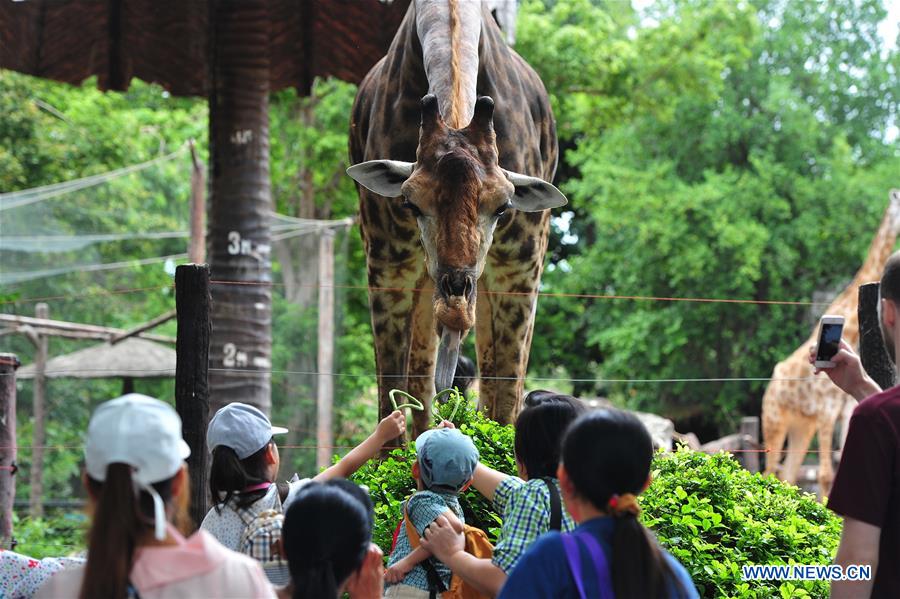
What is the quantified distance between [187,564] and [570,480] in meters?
1.02

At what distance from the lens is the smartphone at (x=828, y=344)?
4.14 meters

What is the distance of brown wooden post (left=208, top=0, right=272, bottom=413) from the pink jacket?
7.24 meters

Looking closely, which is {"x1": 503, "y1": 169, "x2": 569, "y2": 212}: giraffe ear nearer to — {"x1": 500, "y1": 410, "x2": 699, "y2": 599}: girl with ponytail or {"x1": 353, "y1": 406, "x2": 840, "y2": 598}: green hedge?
{"x1": 353, "y1": 406, "x2": 840, "y2": 598}: green hedge

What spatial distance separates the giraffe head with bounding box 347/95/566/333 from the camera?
604 cm

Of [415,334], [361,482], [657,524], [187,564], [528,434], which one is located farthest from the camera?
[415,334]

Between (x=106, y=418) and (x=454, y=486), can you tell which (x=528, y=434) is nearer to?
(x=454, y=486)

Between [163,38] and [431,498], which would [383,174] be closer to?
[431,498]

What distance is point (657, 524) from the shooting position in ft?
16.9

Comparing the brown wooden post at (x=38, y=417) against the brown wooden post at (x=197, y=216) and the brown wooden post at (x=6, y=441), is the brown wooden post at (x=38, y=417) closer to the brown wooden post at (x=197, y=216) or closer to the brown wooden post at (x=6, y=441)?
the brown wooden post at (x=197, y=216)

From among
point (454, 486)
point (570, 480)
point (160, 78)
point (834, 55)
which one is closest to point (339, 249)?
point (160, 78)

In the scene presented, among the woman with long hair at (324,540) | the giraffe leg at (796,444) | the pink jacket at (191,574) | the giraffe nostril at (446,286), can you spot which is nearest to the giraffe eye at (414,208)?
the giraffe nostril at (446,286)

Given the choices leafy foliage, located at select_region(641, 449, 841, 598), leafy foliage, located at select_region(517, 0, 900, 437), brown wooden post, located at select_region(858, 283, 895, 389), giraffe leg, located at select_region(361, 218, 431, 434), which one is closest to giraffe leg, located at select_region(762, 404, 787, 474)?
leafy foliage, located at select_region(517, 0, 900, 437)

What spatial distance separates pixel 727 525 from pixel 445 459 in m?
1.95

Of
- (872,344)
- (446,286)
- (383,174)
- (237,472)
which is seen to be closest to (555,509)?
(237,472)
